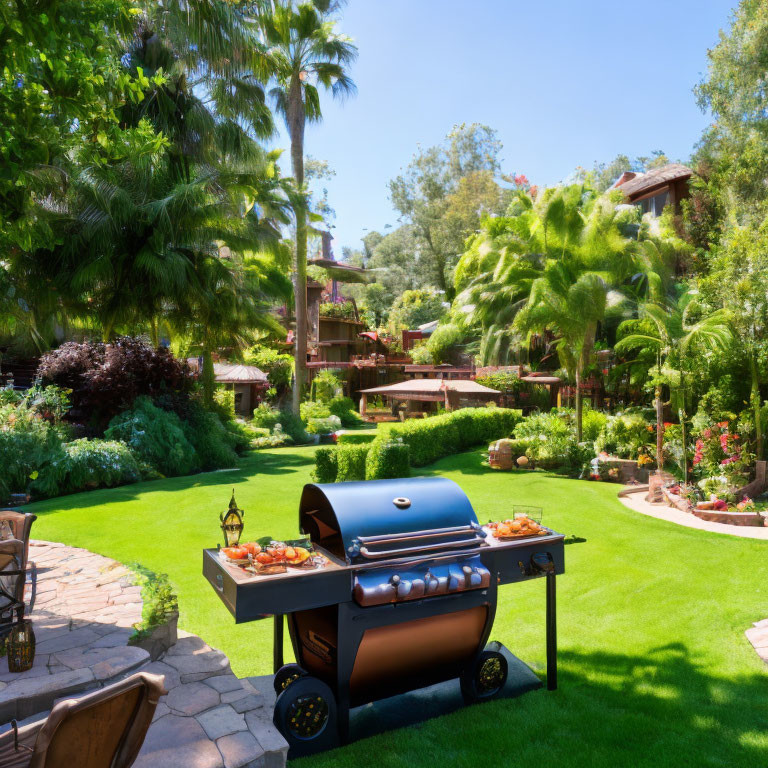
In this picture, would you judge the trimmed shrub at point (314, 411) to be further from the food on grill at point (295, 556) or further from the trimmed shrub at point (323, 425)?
the food on grill at point (295, 556)

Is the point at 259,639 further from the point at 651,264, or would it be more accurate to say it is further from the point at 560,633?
the point at 651,264

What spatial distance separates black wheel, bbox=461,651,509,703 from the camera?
442 centimetres

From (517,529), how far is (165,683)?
2.64m

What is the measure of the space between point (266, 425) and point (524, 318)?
9.54m

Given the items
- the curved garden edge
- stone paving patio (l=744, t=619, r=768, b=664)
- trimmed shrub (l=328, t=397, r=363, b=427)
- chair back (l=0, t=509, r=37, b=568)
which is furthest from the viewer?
trimmed shrub (l=328, t=397, r=363, b=427)

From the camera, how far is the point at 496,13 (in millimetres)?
14156

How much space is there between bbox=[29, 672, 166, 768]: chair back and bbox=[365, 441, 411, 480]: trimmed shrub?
9515 millimetres

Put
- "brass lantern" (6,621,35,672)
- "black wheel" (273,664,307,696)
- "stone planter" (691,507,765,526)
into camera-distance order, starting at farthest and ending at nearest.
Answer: "stone planter" (691,507,765,526), "black wheel" (273,664,307,696), "brass lantern" (6,621,35,672)

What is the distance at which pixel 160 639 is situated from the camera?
15.1 feet

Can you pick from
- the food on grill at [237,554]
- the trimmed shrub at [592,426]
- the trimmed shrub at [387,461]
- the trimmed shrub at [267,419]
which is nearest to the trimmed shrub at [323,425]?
the trimmed shrub at [267,419]

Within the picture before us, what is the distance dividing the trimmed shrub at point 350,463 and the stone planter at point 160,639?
25.0ft

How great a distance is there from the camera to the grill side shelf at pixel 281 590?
133 inches

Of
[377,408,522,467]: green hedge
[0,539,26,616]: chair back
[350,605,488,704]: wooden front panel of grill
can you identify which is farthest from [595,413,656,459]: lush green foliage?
[0,539,26,616]: chair back

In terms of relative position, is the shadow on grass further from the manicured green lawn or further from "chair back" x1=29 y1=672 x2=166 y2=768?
"chair back" x1=29 y1=672 x2=166 y2=768
